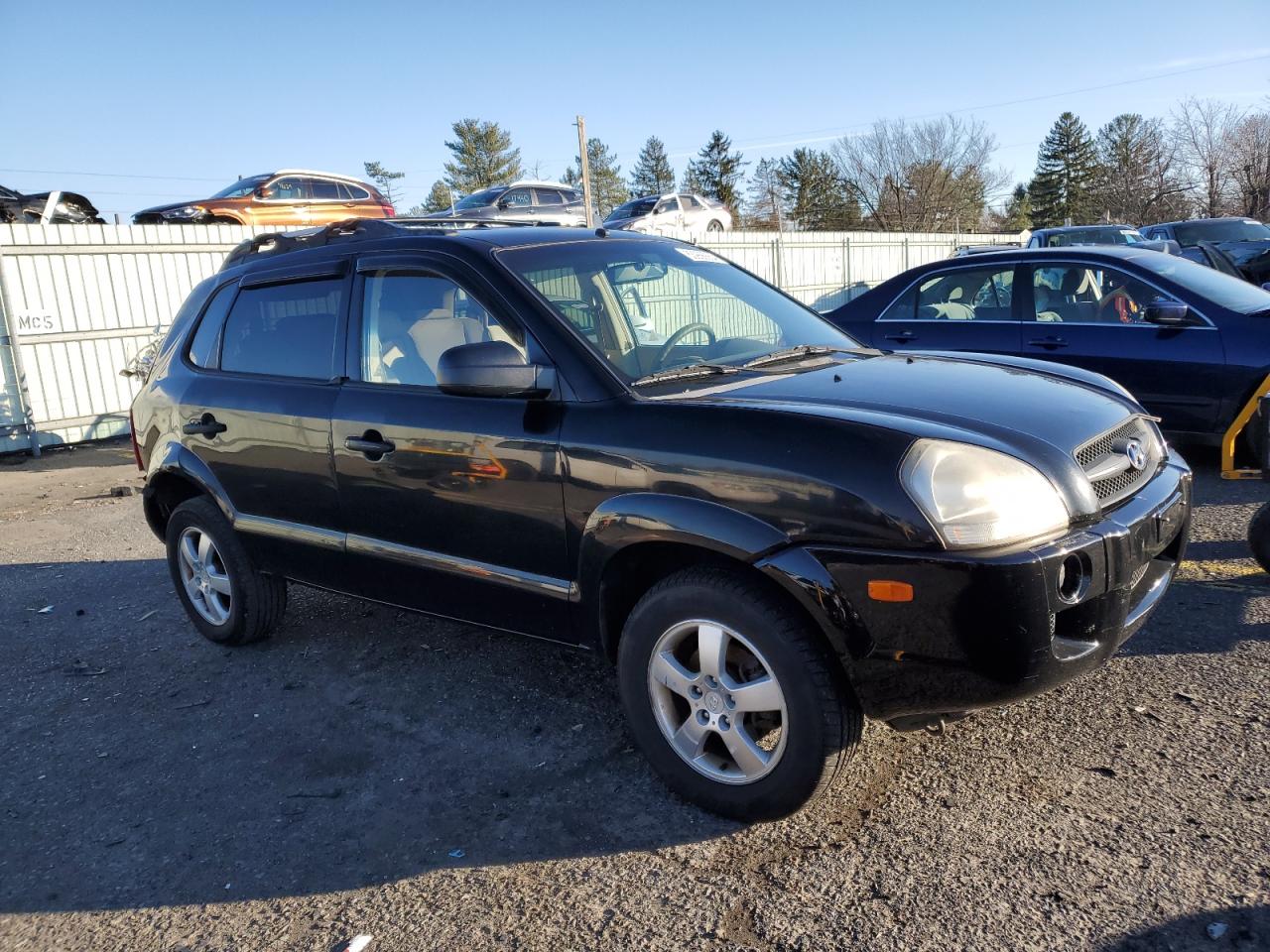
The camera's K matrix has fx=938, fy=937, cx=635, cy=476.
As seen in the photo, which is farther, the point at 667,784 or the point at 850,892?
the point at 667,784

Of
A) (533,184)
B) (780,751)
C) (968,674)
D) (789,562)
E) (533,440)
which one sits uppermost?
(533,184)

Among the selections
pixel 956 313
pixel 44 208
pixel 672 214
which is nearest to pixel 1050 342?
pixel 956 313

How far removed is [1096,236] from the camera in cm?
2003

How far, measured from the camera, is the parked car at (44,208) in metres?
13.4

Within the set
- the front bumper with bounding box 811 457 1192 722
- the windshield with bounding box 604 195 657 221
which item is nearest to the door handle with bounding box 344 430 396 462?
the front bumper with bounding box 811 457 1192 722

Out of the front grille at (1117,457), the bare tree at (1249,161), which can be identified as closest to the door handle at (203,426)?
the front grille at (1117,457)

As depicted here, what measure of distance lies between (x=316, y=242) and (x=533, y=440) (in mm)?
1783

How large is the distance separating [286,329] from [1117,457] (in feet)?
11.0

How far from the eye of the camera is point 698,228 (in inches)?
929

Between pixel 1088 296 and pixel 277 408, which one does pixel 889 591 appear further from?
pixel 1088 296

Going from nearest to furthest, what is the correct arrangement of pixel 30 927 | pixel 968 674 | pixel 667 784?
pixel 968 674 < pixel 30 927 < pixel 667 784

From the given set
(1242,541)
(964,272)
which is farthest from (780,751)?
(964,272)

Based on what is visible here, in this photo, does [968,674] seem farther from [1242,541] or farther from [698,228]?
[698,228]

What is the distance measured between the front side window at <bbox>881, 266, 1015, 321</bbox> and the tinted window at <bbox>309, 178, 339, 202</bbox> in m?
14.4
